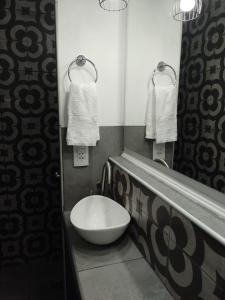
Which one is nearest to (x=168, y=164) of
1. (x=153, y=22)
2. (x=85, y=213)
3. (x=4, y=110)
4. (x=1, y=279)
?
(x=85, y=213)

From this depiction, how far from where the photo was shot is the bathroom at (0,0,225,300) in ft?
2.75

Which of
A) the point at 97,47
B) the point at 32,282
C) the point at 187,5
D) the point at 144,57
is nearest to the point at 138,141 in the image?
the point at 144,57

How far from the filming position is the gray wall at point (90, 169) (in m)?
1.53

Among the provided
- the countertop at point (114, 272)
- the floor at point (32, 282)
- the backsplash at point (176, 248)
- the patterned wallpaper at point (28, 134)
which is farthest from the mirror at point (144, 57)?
the floor at point (32, 282)

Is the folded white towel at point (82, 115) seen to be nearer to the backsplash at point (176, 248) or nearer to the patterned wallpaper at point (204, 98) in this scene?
the backsplash at point (176, 248)

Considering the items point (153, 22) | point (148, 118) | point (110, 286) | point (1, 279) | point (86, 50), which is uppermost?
point (153, 22)

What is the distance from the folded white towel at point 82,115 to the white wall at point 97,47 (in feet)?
0.28

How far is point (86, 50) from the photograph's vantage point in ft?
4.66

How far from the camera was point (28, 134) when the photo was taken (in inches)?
81.0

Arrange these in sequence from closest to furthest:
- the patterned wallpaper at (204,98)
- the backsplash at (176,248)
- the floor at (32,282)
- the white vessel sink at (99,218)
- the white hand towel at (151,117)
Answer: the backsplash at (176,248) < the patterned wallpaper at (204,98) < the white vessel sink at (99,218) < the white hand towel at (151,117) < the floor at (32,282)

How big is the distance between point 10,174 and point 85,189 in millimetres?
880

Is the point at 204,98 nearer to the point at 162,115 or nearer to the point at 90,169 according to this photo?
the point at 162,115

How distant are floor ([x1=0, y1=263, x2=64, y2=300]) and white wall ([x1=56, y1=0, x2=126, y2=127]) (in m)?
1.42

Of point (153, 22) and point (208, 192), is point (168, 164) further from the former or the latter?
point (153, 22)
